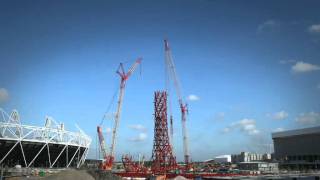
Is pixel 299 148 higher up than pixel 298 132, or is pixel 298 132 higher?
pixel 298 132

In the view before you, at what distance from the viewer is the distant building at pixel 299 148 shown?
172m

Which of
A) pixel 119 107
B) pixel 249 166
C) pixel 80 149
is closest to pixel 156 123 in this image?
pixel 119 107

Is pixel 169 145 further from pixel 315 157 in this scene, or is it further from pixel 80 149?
pixel 315 157

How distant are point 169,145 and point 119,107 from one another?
30.5 meters

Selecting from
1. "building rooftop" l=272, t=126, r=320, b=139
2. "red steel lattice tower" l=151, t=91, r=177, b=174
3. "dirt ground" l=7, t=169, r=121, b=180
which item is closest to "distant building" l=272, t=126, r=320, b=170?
"building rooftop" l=272, t=126, r=320, b=139

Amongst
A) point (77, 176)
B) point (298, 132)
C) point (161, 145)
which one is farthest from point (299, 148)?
point (77, 176)

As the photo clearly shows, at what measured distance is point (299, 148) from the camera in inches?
7234

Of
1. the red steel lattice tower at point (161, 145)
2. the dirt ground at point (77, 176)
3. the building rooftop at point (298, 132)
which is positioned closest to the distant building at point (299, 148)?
the building rooftop at point (298, 132)

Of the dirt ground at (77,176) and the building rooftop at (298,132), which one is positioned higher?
the building rooftop at (298,132)

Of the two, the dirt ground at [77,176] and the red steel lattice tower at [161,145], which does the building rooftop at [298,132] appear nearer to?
the red steel lattice tower at [161,145]

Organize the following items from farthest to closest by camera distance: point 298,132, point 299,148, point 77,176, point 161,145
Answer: point 299,148 → point 298,132 → point 161,145 → point 77,176

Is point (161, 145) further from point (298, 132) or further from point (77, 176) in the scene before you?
point (298, 132)

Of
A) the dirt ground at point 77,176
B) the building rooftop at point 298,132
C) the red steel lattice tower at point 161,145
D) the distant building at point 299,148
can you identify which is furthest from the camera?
the building rooftop at point 298,132

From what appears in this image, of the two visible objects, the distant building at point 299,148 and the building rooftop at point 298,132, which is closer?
the distant building at point 299,148
